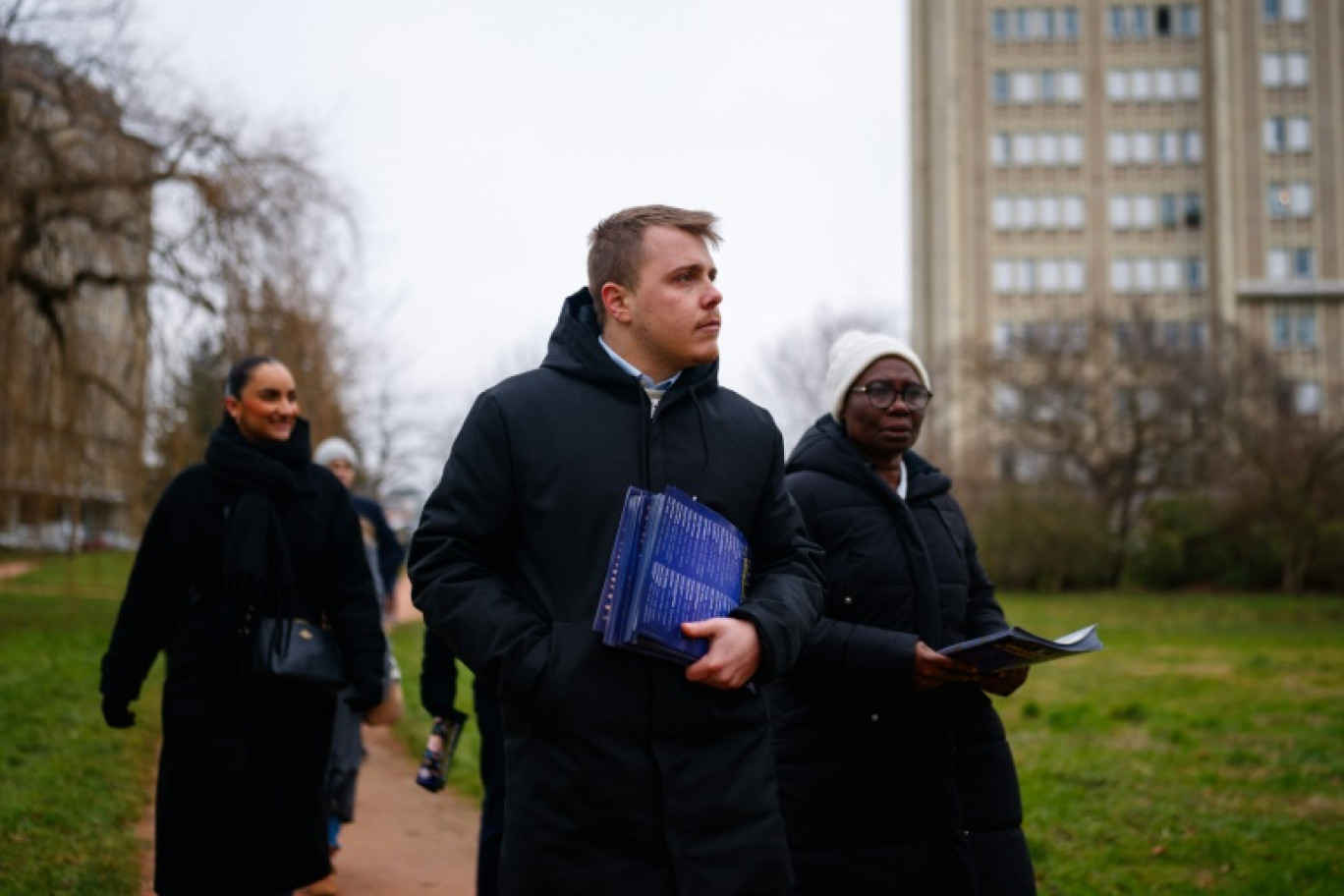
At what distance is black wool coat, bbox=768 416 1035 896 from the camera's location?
4000 millimetres

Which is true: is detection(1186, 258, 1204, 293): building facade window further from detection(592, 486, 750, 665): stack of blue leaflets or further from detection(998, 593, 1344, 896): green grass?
detection(592, 486, 750, 665): stack of blue leaflets

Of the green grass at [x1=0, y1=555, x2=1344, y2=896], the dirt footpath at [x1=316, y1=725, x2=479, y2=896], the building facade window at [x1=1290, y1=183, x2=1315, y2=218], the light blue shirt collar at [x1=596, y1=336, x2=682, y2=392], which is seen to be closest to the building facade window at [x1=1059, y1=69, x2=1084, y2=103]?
the building facade window at [x1=1290, y1=183, x2=1315, y2=218]

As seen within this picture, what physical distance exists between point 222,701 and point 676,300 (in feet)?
8.07

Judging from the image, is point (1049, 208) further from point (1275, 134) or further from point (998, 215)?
point (1275, 134)

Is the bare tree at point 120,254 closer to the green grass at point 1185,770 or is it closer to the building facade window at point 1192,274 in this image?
the green grass at point 1185,770

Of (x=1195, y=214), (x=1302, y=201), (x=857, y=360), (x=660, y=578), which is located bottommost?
(x=660, y=578)

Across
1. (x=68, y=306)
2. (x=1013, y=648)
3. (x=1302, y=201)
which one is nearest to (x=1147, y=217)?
(x=1302, y=201)

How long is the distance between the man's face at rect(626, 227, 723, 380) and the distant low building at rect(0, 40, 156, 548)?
15219 millimetres

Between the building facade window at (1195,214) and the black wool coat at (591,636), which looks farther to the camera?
the building facade window at (1195,214)

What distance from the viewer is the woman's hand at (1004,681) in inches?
159

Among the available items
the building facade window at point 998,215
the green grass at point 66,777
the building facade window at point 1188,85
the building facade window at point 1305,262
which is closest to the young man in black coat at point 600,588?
the green grass at point 66,777

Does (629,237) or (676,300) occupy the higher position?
(629,237)

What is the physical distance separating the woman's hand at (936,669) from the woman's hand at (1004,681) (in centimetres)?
6

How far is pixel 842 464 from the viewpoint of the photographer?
172 inches
